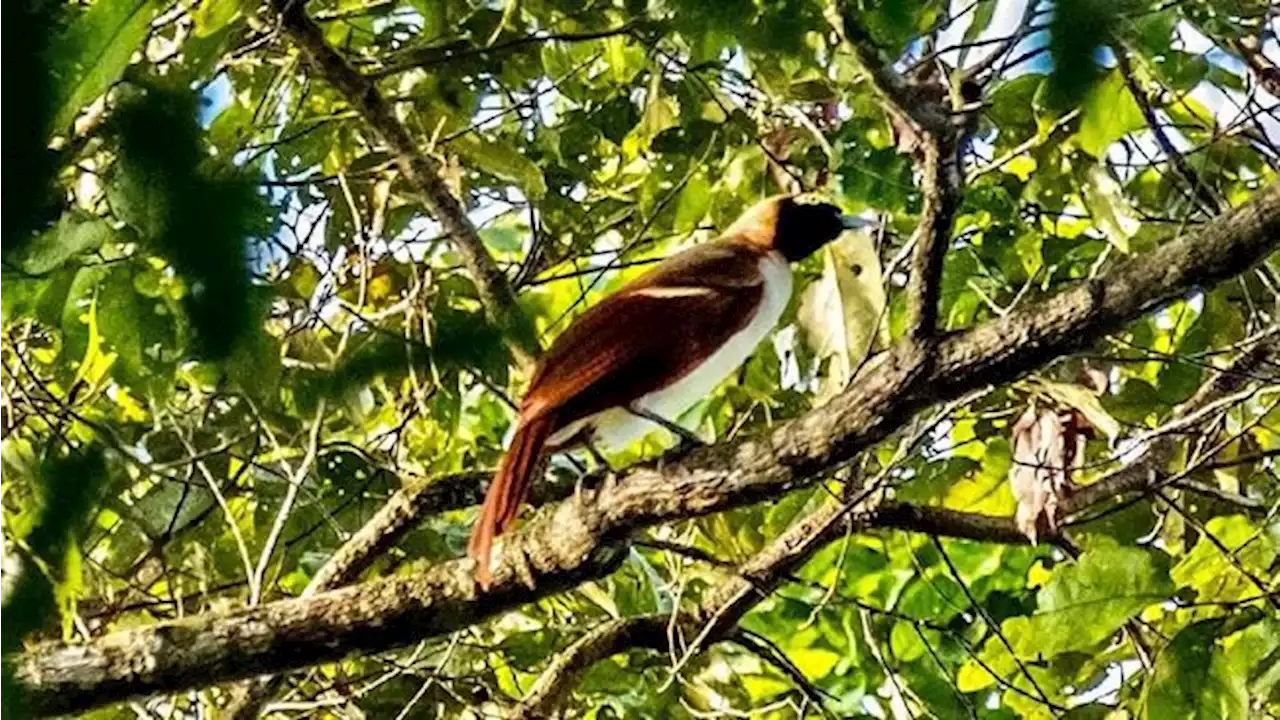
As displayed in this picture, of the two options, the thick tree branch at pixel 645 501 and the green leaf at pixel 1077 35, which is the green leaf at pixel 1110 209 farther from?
the green leaf at pixel 1077 35

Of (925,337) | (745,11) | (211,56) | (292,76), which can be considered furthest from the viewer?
(292,76)

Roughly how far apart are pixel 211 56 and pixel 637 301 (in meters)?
1.04

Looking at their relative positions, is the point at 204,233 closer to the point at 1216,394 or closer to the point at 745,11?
the point at 745,11

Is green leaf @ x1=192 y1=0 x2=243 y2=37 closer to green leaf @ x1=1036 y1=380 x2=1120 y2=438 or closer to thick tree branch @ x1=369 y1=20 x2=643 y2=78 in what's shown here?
thick tree branch @ x1=369 y1=20 x2=643 y2=78

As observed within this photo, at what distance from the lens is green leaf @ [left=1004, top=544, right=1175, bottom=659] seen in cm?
189

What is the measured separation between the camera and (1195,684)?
1.83 metres

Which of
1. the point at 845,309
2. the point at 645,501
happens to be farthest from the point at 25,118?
the point at 845,309

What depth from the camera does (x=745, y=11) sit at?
772mm

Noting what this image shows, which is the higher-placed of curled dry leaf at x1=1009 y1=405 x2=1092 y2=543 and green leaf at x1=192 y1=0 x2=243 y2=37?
green leaf at x1=192 y1=0 x2=243 y2=37

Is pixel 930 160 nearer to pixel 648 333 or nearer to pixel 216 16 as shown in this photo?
pixel 216 16

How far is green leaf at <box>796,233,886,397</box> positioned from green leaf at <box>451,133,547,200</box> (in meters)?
0.31

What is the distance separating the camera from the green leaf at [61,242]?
0.54m

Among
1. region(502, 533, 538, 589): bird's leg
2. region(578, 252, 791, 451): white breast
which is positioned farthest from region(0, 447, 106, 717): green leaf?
region(578, 252, 791, 451): white breast

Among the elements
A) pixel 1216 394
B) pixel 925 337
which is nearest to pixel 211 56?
pixel 925 337
